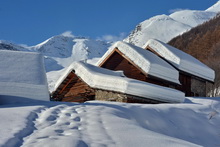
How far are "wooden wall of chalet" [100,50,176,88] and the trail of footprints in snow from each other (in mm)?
8933

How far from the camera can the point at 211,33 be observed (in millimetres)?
62094

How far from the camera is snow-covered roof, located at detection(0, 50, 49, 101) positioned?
8617 mm

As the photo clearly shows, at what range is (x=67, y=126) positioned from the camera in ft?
18.4

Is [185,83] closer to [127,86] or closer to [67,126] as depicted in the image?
[127,86]

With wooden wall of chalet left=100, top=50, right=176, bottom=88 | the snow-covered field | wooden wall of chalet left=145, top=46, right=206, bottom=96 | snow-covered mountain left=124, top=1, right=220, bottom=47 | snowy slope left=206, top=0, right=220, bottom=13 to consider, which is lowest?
the snow-covered field

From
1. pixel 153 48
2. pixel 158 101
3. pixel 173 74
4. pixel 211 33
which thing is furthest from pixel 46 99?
pixel 211 33

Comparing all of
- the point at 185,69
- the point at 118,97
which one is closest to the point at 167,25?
the point at 185,69

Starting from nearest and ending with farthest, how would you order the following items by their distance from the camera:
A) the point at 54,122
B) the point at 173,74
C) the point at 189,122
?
the point at 54,122 → the point at 189,122 → the point at 173,74

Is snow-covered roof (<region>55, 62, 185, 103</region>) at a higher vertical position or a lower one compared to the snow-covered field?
higher

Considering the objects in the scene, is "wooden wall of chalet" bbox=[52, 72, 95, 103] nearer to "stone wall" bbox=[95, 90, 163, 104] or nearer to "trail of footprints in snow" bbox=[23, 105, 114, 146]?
"stone wall" bbox=[95, 90, 163, 104]

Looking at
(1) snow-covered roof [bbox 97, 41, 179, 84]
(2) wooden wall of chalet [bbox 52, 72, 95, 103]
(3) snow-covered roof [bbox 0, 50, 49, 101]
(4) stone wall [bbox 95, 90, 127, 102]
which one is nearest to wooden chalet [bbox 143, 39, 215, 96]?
(1) snow-covered roof [bbox 97, 41, 179, 84]

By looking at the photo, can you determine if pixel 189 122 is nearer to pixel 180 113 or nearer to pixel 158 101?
pixel 180 113

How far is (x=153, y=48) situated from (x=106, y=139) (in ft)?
47.6

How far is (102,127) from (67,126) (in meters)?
0.56
